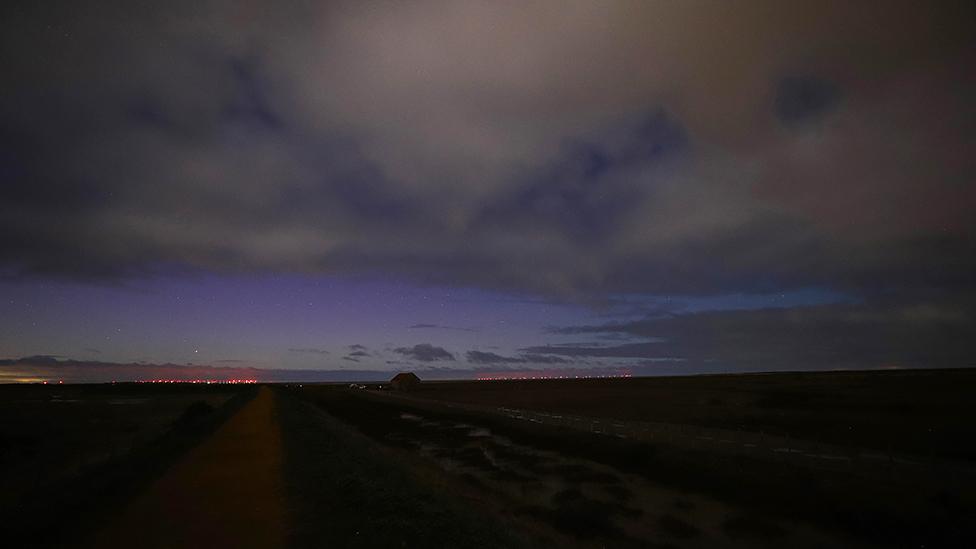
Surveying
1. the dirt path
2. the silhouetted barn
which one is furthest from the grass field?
the silhouetted barn

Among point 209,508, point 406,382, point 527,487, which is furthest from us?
point 406,382

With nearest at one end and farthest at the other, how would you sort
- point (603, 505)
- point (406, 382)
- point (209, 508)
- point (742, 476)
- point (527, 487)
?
1. point (209, 508)
2. point (603, 505)
3. point (742, 476)
4. point (527, 487)
5. point (406, 382)

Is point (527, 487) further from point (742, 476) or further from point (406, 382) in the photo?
point (406, 382)

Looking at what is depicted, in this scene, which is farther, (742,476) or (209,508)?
(742,476)

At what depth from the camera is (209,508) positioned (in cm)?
1111

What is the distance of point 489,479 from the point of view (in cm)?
Result: 2125

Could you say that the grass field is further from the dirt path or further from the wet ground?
the dirt path

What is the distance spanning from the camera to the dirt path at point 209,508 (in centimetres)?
923

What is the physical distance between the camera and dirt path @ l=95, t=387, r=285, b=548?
9234 mm

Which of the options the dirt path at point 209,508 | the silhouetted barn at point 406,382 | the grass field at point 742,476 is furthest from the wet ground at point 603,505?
the silhouetted barn at point 406,382

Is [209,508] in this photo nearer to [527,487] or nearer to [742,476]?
[527,487]

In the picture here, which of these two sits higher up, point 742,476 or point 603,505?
point 742,476

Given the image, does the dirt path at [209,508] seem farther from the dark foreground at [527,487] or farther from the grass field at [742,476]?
the grass field at [742,476]

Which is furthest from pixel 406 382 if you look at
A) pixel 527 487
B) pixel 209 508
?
pixel 209 508
